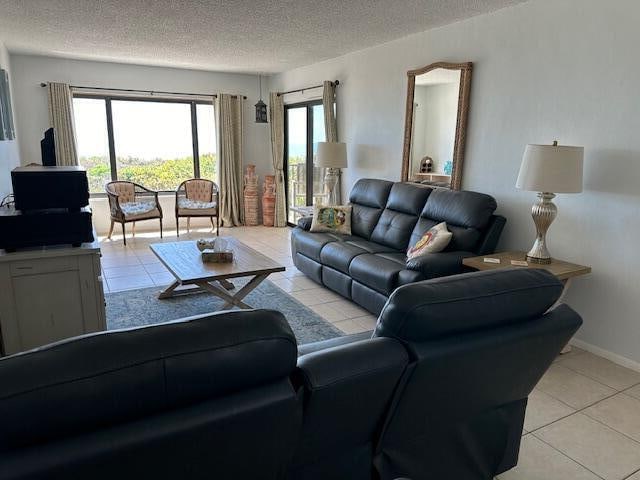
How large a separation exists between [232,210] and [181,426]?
6576 millimetres

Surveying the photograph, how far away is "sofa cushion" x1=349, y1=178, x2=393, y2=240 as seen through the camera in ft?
14.6

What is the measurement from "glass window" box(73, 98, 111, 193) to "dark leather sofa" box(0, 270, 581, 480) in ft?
20.6

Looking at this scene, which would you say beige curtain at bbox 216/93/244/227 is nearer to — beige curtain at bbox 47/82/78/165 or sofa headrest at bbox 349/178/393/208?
beige curtain at bbox 47/82/78/165

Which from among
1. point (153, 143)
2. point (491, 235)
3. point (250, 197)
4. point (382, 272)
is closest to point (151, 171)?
point (153, 143)

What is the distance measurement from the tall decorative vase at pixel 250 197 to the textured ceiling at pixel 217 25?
6.59ft

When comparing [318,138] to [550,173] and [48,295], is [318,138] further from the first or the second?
[48,295]

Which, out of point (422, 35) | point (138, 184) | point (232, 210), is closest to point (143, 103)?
point (138, 184)

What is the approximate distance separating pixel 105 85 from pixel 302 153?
2.91m

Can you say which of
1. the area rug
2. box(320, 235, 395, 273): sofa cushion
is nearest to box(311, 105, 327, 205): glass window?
box(320, 235, 395, 273): sofa cushion

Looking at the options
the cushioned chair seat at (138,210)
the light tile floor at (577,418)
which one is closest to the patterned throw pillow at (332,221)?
the light tile floor at (577,418)

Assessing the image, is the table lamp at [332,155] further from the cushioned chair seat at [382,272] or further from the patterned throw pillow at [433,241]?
the patterned throw pillow at [433,241]

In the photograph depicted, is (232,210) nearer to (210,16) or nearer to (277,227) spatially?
(277,227)

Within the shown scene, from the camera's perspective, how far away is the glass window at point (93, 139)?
6312mm

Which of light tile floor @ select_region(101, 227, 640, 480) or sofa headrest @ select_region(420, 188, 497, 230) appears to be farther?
sofa headrest @ select_region(420, 188, 497, 230)
